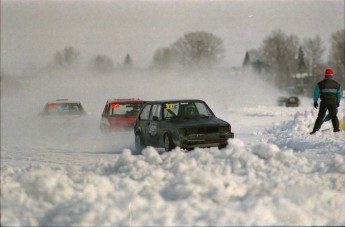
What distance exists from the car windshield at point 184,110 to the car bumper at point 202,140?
91 cm

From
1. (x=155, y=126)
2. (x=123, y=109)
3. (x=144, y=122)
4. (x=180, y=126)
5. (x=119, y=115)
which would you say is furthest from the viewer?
(x=123, y=109)

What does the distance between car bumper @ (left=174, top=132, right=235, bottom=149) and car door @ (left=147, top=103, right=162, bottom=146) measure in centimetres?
101

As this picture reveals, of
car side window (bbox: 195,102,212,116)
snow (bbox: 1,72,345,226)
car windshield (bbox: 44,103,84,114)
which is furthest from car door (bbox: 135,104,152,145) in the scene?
car windshield (bbox: 44,103,84,114)

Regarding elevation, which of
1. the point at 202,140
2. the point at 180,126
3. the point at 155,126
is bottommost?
the point at 202,140

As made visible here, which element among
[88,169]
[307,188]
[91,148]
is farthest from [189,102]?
[307,188]

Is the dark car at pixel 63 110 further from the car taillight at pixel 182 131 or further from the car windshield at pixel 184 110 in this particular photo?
the car taillight at pixel 182 131

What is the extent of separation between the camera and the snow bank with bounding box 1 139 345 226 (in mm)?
5039

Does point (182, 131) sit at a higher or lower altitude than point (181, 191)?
lower

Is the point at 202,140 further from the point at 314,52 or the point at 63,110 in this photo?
the point at 314,52

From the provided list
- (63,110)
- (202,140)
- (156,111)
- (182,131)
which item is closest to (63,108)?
(63,110)

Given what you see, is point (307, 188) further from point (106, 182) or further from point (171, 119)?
point (171, 119)

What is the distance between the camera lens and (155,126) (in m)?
12.8

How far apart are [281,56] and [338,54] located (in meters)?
14.0

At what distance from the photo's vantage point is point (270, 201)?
5.41 metres
